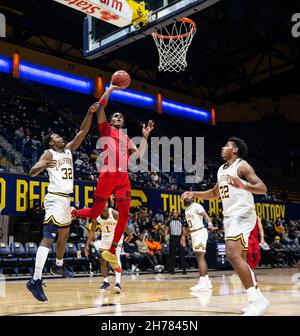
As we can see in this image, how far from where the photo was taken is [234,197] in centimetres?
492

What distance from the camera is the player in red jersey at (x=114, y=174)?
6.33 m

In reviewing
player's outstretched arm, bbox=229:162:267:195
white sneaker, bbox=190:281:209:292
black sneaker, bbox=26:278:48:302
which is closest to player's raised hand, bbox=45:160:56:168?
black sneaker, bbox=26:278:48:302

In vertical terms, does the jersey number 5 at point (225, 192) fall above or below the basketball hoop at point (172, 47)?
below

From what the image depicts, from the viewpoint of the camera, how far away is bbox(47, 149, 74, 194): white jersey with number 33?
609 cm

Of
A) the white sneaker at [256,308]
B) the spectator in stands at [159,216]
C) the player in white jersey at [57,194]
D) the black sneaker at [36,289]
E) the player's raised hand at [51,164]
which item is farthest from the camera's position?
the spectator in stands at [159,216]

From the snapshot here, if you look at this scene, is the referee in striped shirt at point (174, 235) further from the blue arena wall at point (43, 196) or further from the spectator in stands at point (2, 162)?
the spectator in stands at point (2, 162)

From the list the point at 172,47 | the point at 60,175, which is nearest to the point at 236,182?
the point at 60,175

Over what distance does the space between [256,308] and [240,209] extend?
37.5 inches

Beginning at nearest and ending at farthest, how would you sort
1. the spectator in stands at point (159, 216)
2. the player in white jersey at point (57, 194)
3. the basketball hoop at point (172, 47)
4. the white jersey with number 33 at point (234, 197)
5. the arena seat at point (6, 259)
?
the white jersey with number 33 at point (234, 197) < the player in white jersey at point (57, 194) < the basketball hoop at point (172, 47) < the arena seat at point (6, 259) < the spectator in stands at point (159, 216)

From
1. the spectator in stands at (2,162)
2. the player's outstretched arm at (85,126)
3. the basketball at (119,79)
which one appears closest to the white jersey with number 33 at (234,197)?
the player's outstretched arm at (85,126)

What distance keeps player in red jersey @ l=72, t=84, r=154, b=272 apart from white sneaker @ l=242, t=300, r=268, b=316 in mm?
2231

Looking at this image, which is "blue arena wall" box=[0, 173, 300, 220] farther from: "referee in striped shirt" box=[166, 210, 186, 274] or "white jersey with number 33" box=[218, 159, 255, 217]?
"white jersey with number 33" box=[218, 159, 255, 217]

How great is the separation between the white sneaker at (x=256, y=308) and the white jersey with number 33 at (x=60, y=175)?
2.70 m
